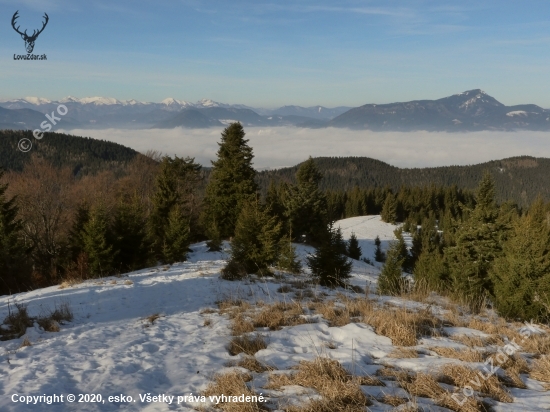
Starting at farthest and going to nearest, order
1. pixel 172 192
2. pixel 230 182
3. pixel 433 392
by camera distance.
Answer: pixel 172 192, pixel 230 182, pixel 433 392

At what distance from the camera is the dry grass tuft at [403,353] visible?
197 inches

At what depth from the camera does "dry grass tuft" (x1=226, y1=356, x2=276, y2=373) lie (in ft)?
15.5

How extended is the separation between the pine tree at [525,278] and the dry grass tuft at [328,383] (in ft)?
25.8

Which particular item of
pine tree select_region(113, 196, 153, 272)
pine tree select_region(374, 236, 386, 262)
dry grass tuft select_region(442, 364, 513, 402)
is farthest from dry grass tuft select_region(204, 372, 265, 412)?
pine tree select_region(374, 236, 386, 262)

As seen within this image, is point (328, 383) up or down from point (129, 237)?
up

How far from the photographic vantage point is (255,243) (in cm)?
1338

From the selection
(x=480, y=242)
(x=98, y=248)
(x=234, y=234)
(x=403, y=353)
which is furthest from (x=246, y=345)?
(x=480, y=242)

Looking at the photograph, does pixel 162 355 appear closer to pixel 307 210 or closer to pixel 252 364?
pixel 252 364

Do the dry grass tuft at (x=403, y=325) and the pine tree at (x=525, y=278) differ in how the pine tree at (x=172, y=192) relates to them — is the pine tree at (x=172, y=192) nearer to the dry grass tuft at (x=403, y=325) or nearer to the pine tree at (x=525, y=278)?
the pine tree at (x=525, y=278)

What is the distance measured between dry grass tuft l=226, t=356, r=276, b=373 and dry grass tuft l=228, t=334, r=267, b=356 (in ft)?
1.04

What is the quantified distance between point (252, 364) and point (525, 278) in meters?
11.5

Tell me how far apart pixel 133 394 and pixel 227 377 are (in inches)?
45.8

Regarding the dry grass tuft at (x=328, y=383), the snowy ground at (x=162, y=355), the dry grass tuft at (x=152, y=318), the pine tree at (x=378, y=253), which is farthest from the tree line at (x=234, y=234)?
the pine tree at (x=378, y=253)

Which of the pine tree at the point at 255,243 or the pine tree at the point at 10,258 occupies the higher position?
the pine tree at the point at 255,243
